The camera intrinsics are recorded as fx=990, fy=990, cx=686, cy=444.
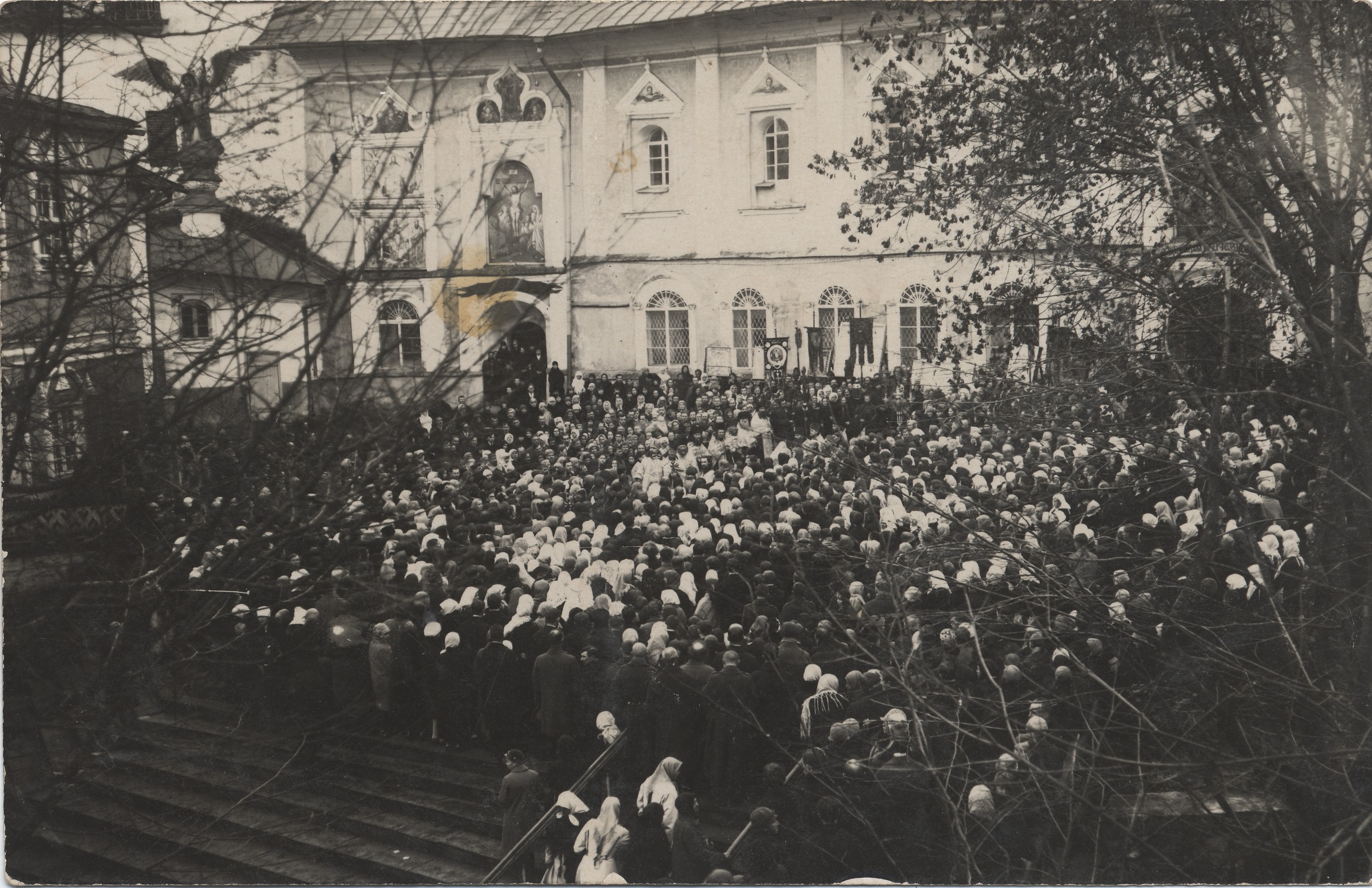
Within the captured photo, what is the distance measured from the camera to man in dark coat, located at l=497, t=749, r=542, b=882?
4215 mm

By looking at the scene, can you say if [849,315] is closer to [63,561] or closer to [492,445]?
[492,445]

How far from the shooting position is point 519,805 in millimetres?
4336

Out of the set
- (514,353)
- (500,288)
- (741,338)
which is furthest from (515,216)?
(741,338)

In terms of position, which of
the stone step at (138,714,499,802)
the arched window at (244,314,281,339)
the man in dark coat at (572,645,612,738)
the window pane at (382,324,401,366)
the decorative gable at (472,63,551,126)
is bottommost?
the stone step at (138,714,499,802)

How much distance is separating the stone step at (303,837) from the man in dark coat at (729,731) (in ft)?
3.59

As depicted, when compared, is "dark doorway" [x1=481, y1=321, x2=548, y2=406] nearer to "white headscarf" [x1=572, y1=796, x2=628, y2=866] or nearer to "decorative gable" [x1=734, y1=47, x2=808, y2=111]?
"decorative gable" [x1=734, y1=47, x2=808, y2=111]

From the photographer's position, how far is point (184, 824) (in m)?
4.24

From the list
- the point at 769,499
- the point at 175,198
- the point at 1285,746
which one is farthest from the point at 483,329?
the point at 1285,746

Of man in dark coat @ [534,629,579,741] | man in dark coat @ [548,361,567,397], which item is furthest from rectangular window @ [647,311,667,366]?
man in dark coat @ [534,629,579,741]

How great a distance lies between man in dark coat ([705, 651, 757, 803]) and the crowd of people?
0.01m

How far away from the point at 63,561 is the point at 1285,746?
4.95 meters

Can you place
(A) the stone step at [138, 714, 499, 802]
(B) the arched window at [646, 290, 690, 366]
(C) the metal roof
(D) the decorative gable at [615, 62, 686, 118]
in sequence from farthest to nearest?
(B) the arched window at [646, 290, 690, 366], (D) the decorative gable at [615, 62, 686, 118], (A) the stone step at [138, 714, 499, 802], (C) the metal roof

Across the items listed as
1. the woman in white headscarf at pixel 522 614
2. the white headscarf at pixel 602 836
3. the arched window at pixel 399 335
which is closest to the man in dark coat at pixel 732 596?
the woman in white headscarf at pixel 522 614

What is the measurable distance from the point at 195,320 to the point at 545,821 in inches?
98.4
